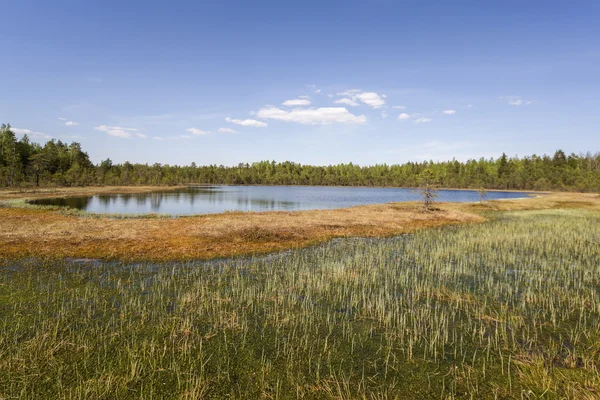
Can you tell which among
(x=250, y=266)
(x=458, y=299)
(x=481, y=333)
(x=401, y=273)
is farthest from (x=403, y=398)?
(x=250, y=266)

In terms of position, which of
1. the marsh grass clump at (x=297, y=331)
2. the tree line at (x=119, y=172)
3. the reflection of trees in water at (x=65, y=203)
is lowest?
the marsh grass clump at (x=297, y=331)

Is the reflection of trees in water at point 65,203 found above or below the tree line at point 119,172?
below

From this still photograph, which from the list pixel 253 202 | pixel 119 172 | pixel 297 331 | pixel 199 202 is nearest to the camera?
pixel 297 331

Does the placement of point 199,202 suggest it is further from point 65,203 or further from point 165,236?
point 165,236

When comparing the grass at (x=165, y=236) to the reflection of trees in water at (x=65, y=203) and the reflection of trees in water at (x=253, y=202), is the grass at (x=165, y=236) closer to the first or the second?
the reflection of trees in water at (x=65, y=203)

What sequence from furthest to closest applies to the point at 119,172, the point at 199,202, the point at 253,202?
the point at 119,172, the point at 253,202, the point at 199,202

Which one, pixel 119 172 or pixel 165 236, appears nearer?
pixel 165 236

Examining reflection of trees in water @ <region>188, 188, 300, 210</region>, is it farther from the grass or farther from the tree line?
the tree line

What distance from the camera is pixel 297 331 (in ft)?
34.3

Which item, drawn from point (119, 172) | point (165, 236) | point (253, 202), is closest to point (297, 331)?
point (165, 236)

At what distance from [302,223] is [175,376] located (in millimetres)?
30444

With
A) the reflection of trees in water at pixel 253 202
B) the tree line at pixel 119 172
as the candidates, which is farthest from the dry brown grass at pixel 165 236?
the tree line at pixel 119 172

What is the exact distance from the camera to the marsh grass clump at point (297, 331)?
7586 millimetres

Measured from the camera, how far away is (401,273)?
687 inches
